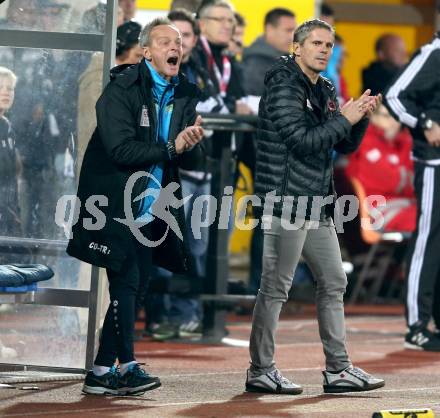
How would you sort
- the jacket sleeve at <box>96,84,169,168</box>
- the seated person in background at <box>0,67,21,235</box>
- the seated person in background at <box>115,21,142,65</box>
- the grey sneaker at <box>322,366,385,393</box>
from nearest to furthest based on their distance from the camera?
the jacket sleeve at <box>96,84,169,168</box>
the grey sneaker at <box>322,366,385,393</box>
the seated person in background at <box>0,67,21,235</box>
the seated person in background at <box>115,21,142,65</box>

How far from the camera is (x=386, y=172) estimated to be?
1644 cm

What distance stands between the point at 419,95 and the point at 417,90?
Answer: 0.18 ft

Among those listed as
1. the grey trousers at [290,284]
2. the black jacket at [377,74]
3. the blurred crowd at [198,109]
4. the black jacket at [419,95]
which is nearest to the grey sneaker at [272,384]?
the grey trousers at [290,284]

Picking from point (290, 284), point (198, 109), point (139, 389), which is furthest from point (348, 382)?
point (198, 109)

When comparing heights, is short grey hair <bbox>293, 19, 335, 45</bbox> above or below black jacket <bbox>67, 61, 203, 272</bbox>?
above

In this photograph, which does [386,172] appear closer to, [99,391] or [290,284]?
[290,284]

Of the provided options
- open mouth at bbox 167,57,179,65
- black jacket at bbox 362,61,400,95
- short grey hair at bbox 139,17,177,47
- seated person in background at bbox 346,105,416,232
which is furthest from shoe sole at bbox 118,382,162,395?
black jacket at bbox 362,61,400,95

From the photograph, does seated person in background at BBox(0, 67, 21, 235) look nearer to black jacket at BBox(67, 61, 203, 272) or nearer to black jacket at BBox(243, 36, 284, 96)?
black jacket at BBox(67, 61, 203, 272)

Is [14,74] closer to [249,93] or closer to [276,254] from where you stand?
[276,254]

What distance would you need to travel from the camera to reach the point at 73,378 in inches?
369

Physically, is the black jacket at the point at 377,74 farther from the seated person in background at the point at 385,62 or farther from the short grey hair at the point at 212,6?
the short grey hair at the point at 212,6

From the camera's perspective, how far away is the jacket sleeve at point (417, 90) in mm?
11859

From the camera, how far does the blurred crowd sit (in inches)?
372

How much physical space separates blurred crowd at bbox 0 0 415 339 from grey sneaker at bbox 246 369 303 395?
4.93 feet
